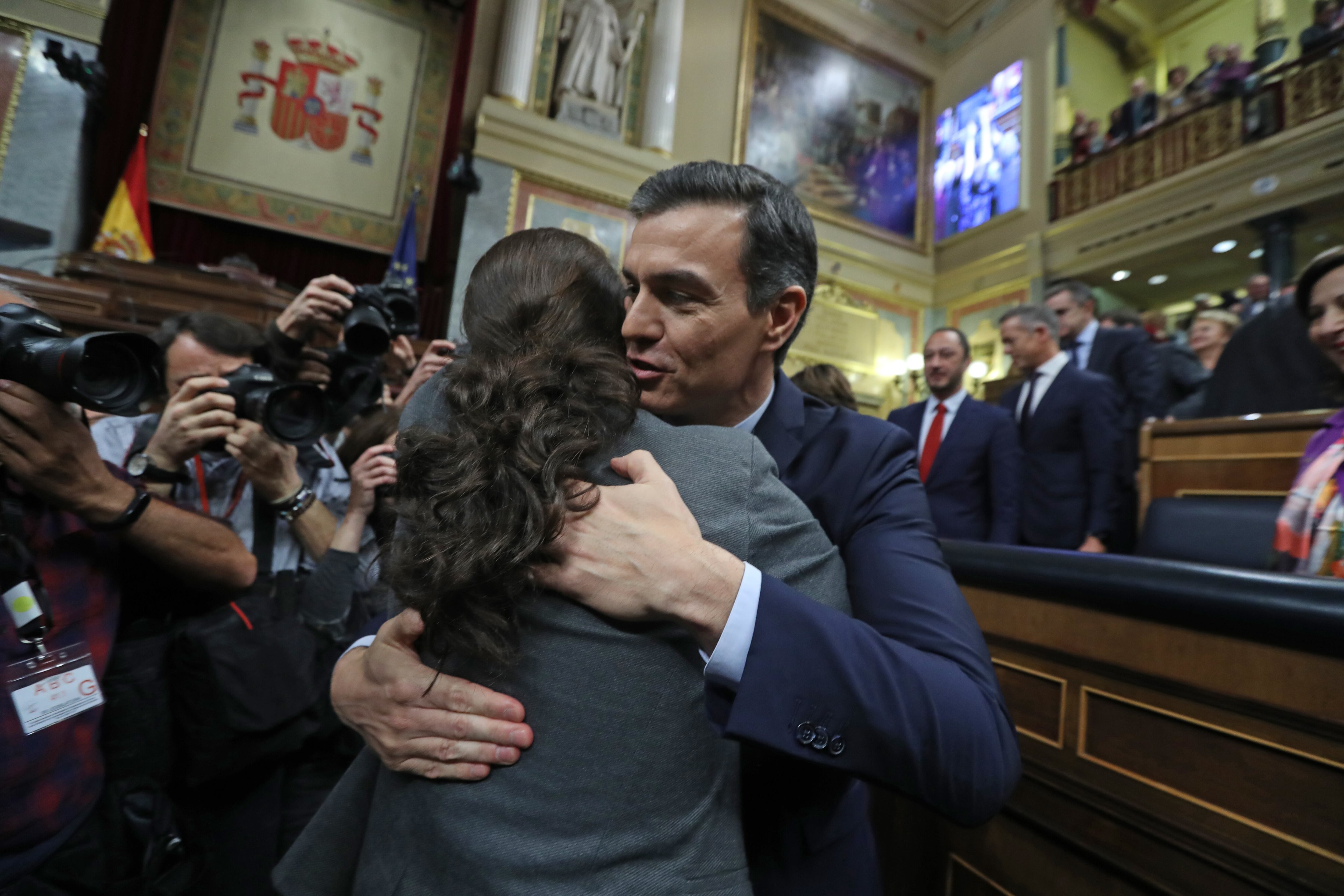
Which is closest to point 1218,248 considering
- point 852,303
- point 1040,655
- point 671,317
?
point 852,303

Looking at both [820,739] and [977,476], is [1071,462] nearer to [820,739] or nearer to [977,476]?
[977,476]

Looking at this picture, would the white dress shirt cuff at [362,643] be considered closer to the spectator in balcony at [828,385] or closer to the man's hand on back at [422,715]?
the man's hand on back at [422,715]

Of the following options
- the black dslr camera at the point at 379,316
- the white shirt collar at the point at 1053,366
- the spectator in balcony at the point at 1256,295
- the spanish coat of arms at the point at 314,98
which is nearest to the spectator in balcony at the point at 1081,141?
the spectator in balcony at the point at 1256,295

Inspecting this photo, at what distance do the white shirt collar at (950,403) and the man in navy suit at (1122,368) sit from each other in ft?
2.12

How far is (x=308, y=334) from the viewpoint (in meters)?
1.76

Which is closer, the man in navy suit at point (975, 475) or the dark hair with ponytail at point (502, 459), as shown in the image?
the dark hair with ponytail at point (502, 459)

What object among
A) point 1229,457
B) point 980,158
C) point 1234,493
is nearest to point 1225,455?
point 1229,457

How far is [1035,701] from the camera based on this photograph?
52.0 inches

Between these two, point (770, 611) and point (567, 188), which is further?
point (567, 188)

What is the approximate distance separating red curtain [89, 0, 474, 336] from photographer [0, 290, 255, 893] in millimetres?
5944

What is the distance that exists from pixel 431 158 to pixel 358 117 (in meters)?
0.80

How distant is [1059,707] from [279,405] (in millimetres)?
1630

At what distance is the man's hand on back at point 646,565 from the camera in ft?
2.04

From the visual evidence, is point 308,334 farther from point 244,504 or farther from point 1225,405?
point 1225,405
